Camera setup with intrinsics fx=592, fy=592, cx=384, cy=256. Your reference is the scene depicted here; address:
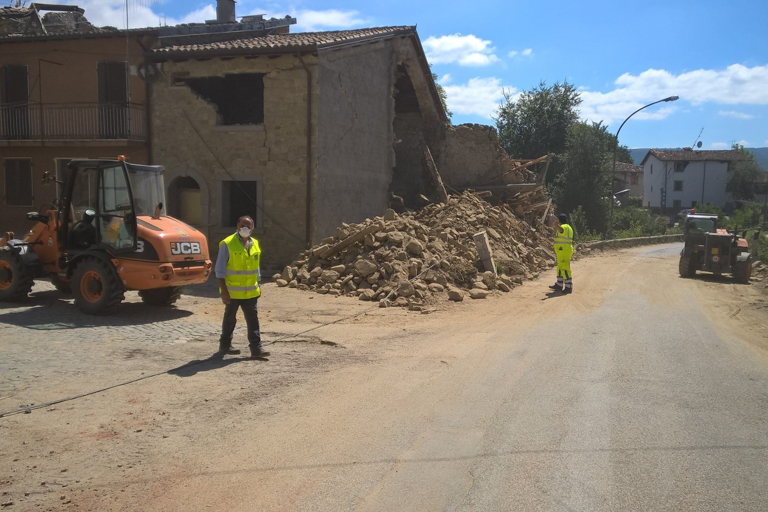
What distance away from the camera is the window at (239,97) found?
60.6 ft

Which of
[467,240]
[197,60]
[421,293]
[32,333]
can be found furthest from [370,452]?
[197,60]

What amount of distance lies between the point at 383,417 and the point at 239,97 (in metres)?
16.0

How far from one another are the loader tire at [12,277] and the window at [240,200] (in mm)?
6506

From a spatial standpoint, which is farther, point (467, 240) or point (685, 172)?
point (685, 172)

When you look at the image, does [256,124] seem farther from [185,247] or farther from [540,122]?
[540,122]

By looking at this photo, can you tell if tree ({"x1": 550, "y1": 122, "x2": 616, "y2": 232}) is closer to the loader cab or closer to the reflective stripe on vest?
the reflective stripe on vest

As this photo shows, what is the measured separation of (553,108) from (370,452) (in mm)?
39112

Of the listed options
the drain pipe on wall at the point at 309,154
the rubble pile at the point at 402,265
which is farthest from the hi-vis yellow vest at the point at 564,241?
the drain pipe on wall at the point at 309,154

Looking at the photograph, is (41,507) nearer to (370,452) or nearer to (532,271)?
(370,452)

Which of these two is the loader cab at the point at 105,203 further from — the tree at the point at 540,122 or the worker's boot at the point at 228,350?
the tree at the point at 540,122

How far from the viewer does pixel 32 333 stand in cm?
858

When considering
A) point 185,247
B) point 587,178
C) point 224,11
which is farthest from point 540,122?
point 185,247

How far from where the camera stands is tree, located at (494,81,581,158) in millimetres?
40000

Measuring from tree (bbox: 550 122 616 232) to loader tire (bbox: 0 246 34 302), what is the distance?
95.7ft
